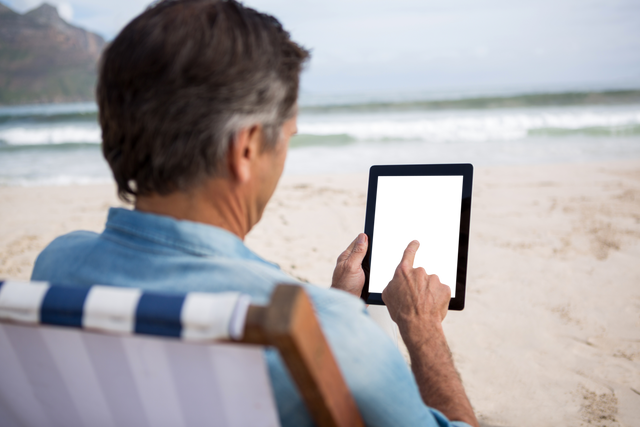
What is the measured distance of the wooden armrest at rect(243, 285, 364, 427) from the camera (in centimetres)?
46

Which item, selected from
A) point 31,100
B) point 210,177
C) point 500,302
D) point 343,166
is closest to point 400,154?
point 343,166

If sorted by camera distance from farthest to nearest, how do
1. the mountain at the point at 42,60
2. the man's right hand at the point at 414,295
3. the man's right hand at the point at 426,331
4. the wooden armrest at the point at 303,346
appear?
the mountain at the point at 42,60 < the man's right hand at the point at 414,295 < the man's right hand at the point at 426,331 < the wooden armrest at the point at 303,346

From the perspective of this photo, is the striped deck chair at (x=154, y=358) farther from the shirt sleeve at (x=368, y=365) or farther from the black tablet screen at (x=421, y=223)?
the black tablet screen at (x=421, y=223)

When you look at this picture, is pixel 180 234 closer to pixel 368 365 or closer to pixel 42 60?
pixel 368 365

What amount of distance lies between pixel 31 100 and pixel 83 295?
3858 cm

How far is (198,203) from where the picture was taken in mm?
818

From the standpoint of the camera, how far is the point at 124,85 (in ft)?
2.40

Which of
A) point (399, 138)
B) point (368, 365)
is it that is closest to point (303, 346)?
point (368, 365)

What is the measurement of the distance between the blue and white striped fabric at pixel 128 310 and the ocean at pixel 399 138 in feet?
24.8

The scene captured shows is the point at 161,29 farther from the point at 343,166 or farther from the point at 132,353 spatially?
the point at 343,166

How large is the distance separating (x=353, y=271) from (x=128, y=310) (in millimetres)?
921

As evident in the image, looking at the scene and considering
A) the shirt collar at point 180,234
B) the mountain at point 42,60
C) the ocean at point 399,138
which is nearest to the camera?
the shirt collar at point 180,234

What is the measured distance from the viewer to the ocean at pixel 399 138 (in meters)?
8.69

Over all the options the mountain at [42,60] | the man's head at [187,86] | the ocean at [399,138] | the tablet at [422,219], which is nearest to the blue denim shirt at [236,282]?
the man's head at [187,86]
